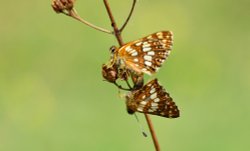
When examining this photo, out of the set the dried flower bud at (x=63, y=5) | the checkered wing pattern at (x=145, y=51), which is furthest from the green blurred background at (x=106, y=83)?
the checkered wing pattern at (x=145, y=51)

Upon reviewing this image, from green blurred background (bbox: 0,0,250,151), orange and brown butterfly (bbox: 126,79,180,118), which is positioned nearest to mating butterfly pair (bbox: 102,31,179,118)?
orange and brown butterfly (bbox: 126,79,180,118)

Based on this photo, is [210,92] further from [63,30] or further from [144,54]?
[144,54]

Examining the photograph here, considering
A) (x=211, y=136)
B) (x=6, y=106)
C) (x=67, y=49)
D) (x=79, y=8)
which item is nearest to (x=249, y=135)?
(x=211, y=136)

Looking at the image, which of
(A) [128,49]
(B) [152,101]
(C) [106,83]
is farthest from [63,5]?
(C) [106,83]

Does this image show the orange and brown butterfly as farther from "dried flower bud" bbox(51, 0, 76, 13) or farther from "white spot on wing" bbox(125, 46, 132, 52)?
"dried flower bud" bbox(51, 0, 76, 13)

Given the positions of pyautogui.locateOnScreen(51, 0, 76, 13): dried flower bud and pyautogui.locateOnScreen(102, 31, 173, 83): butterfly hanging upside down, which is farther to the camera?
pyautogui.locateOnScreen(51, 0, 76, 13): dried flower bud

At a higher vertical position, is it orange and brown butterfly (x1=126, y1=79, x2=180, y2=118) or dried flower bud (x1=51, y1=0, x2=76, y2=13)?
dried flower bud (x1=51, y1=0, x2=76, y2=13)

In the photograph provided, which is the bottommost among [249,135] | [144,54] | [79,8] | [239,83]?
[144,54]

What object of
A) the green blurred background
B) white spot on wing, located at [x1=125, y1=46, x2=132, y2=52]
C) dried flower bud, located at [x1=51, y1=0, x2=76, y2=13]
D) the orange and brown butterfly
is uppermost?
the green blurred background
